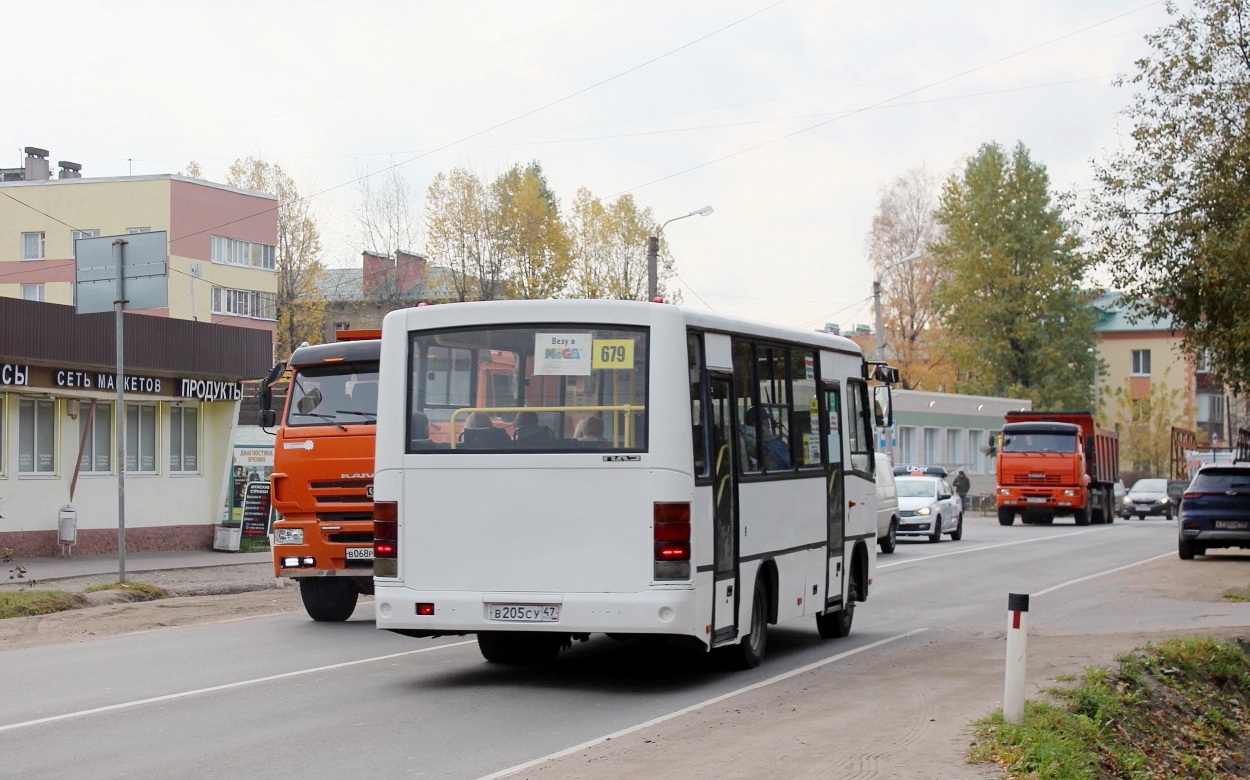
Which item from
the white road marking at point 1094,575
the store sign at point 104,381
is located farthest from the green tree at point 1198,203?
the store sign at point 104,381

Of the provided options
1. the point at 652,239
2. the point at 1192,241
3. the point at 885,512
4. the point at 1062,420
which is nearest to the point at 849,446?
the point at 1192,241

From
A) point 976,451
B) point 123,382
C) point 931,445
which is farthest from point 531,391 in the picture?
point 976,451

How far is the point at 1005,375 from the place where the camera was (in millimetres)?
75000

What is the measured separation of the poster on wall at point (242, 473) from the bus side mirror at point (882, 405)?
50.3ft

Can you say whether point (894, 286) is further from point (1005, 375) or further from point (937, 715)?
point (937, 715)

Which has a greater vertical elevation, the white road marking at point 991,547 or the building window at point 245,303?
the building window at point 245,303

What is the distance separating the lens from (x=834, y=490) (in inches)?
541

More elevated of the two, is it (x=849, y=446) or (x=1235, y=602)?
(x=849, y=446)

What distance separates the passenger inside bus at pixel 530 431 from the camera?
10.5 m

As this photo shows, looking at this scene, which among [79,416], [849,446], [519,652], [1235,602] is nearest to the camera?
[519,652]

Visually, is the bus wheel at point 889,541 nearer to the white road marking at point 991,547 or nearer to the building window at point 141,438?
the white road marking at point 991,547

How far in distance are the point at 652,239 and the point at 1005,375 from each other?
45.9 metres

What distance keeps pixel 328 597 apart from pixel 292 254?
187ft

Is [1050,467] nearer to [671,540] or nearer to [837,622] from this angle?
[837,622]
